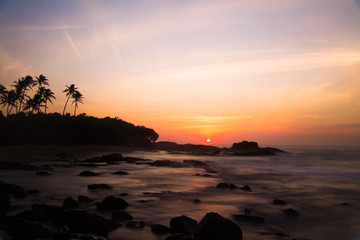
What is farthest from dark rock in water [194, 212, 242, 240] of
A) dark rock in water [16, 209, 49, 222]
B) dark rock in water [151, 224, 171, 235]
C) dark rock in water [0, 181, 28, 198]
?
dark rock in water [0, 181, 28, 198]

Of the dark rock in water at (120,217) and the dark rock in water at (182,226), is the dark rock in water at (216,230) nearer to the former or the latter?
the dark rock in water at (182,226)

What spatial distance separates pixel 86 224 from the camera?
550cm

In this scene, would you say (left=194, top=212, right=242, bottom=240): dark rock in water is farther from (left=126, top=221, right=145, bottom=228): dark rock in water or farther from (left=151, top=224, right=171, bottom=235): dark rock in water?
(left=126, top=221, right=145, bottom=228): dark rock in water

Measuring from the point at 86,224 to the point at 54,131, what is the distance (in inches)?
1934

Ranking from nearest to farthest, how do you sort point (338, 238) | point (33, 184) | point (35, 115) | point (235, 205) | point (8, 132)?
point (338, 238) < point (235, 205) < point (33, 184) < point (8, 132) < point (35, 115)

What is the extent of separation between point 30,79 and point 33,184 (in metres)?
51.8

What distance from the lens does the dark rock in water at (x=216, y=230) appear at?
16.7 feet

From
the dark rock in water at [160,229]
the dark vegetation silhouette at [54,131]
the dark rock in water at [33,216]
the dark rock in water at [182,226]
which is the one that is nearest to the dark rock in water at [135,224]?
the dark rock in water at [160,229]

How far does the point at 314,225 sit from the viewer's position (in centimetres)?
755

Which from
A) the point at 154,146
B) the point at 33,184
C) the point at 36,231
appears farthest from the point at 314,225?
the point at 154,146

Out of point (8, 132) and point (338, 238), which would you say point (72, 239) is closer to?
point (338, 238)

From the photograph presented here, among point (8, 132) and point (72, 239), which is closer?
point (72, 239)

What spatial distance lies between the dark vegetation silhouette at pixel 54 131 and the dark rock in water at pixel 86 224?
150 ft

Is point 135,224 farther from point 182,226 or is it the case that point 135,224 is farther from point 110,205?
point 110,205
